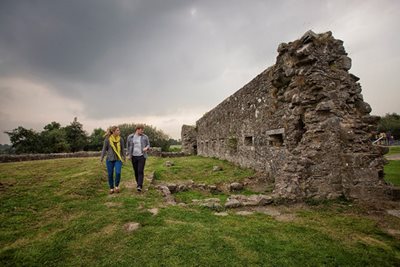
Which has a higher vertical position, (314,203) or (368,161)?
(368,161)

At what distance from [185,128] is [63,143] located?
21818 millimetres

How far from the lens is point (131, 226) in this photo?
335 cm

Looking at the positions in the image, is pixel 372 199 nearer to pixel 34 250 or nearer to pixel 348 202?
pixel 348 202

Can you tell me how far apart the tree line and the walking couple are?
95.4ft

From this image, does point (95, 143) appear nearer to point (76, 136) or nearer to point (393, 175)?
point (76, 136)

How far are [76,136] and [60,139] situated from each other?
5.49 meters

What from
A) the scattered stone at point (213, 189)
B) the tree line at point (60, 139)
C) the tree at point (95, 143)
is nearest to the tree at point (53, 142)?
the tree line at point (60, 139)

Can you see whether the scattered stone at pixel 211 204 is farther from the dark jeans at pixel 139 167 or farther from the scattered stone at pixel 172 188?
the dark jeans at pixel 139 167

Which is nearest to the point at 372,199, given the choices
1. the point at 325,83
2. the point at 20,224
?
the point at 325,83

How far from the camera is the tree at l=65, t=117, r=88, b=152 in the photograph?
3812cm

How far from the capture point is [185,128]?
973 inches

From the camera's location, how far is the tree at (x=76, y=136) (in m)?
38.1

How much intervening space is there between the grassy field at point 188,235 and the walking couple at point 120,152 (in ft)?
3.42

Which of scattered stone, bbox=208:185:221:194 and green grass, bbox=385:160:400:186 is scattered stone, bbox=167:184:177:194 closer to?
scattered stone, bbox=208:185:221:194
